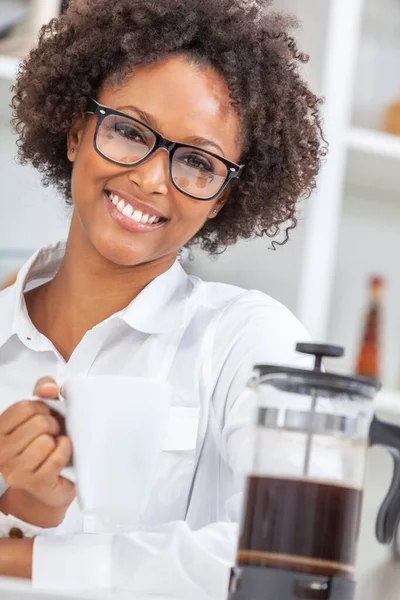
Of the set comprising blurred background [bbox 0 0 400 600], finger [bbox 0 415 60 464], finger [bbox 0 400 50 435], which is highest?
blurred background [bbox 0 0 400 600]

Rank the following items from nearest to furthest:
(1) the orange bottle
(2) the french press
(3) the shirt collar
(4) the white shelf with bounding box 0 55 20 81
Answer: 1. (2) the french press
2. (3) the shirt collar
3. (4) the white shelf with bounding box 0 55 20 81
4. (1) the orange bottle

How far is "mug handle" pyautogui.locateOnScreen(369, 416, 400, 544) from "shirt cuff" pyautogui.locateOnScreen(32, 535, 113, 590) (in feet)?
1.12

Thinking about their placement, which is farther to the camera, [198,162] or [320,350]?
[198,162]

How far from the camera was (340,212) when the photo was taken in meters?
2.56

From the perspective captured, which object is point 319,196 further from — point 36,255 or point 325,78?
point 36,255

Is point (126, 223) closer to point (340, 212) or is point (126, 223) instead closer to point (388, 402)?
point (388, 402)

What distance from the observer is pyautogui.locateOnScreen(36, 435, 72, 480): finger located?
89 centimetres

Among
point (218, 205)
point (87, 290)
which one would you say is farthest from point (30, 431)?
point (218, 205)

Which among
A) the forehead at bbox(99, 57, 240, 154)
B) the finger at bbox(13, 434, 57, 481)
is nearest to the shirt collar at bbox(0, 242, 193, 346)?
the forehead at bbox(99, 57, 240, 154)

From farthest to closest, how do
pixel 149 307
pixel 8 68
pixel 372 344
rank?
pixel 372 344 → pixel 8 68 → pixel 149 307

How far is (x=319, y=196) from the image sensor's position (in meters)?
2.18

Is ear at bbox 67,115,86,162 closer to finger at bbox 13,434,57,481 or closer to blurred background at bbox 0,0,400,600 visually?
blurred background at bbox 0,0,400,600

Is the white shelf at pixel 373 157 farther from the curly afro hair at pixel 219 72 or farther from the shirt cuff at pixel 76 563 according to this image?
the shirt cuff at pixel 76 563

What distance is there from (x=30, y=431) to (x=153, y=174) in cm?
53
